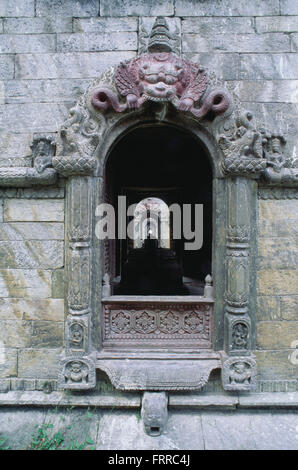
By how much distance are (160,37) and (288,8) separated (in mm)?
A: 1620

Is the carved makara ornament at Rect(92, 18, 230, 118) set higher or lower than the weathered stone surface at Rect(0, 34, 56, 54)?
lower

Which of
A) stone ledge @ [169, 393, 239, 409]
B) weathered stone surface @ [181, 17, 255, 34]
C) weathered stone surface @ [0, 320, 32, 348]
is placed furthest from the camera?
weathered stone surface @ [0, 320, 32, 348]

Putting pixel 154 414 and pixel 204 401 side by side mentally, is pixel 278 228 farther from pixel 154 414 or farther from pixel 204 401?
pixel 154 414

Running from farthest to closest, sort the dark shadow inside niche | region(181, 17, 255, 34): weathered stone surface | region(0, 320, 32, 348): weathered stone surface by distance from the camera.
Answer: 1. the dark shadow inside niche
2. region(0, 320, 32, 348): weathered stone surface
3. region(181, 17, 255, 34): weathered stone surface

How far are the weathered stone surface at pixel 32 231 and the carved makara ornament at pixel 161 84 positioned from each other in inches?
58.9

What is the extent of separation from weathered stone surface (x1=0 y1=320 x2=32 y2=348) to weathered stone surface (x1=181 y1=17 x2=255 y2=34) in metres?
4.06

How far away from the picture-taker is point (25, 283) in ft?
11.5

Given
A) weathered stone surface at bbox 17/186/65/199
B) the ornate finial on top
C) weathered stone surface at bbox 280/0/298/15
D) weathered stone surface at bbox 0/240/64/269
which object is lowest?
weathered stone surface at bbox 0/240/64/269

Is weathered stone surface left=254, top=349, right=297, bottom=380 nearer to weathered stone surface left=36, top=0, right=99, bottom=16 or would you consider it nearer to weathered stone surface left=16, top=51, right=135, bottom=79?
weathered stone surface left=16, top=51, right=135, bottom=79

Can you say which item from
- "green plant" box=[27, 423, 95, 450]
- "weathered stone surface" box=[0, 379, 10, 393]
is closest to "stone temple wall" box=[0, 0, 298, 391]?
"weathered stone surface" box=[0, 379, 10, 393]

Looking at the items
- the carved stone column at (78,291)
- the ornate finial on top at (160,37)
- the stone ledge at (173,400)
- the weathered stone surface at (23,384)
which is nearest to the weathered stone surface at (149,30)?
the ornate finial on top at (160,37)

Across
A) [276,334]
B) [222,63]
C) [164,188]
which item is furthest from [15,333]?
[164,188]

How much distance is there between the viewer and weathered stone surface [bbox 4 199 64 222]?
3.46 metres

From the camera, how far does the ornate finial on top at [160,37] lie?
3.22 m
